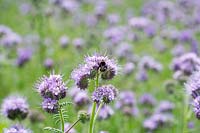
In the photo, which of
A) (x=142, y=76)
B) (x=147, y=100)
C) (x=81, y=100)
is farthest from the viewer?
(x=142, y=76)

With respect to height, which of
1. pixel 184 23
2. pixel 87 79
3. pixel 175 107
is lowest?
pixel 87 79

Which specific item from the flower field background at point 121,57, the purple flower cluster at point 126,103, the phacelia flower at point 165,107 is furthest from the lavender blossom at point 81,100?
the phacelia flower at point 165,107

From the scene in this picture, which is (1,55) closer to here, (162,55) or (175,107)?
(175,107)

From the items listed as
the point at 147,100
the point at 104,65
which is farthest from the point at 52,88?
the point at 147,100

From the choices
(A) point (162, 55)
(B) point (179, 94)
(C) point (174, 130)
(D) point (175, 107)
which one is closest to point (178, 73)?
A: (B) point (179, 94)

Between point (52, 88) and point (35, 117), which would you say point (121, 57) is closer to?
point (35, 117)

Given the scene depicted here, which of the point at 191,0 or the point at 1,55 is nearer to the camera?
the point at 1,55
